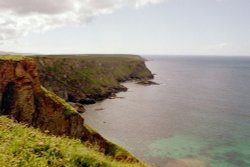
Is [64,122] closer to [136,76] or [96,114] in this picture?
[96,114]

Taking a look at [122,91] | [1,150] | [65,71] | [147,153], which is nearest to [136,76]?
[122,91]

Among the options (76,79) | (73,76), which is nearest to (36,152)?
(76,79)

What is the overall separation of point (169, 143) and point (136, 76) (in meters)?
122

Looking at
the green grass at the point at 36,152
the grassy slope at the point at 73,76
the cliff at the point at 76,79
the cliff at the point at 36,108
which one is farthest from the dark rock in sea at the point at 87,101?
the green grass at the point at 36,152

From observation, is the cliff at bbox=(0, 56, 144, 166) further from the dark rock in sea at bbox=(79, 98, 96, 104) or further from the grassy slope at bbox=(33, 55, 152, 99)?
the dark rock in sea at bbox=(79, 98, 96, 104)

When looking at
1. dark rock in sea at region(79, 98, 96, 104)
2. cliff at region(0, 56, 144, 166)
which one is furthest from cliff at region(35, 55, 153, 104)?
cliff at region(0, 56, 144, 166)

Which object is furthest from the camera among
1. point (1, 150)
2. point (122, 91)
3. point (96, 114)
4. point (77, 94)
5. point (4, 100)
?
point (122, 91)

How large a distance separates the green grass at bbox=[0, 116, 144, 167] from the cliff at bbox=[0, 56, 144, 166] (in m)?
28.2

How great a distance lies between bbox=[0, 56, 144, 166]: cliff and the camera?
40.0 metres

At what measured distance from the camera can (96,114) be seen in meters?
85.6

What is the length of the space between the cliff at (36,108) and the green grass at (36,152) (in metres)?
28.2

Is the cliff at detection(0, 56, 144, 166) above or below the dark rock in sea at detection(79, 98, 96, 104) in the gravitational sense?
above

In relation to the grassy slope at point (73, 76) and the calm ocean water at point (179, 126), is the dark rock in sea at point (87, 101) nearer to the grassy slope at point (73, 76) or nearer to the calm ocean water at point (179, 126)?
the grassy slope at point (73, 76)

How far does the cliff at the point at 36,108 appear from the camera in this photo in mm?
40000
